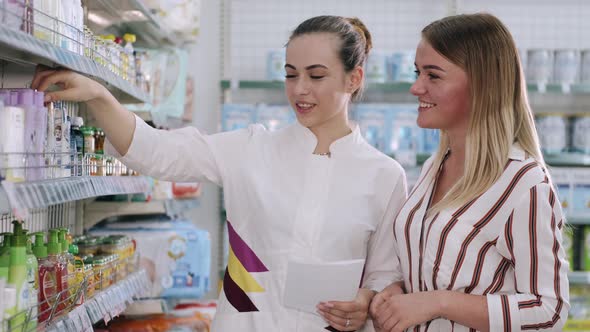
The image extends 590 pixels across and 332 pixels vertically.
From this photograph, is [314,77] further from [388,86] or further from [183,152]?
[388,86]

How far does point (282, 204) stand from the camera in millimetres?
2262

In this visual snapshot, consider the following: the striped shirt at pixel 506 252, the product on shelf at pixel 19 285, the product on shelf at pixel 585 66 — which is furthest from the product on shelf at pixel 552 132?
the product on shelf at pixel 19 285

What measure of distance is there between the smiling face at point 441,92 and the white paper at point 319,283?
0.44m

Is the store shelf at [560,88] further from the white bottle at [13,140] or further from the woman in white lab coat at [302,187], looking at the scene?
the white bottle at [13,140]

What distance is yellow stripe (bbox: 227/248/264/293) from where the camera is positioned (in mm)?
2248

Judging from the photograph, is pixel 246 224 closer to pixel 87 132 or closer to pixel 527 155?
pixel 87 132

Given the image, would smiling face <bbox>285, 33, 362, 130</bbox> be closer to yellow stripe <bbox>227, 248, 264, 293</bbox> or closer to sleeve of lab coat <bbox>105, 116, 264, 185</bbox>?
sleeve of lab coat <bbox>105, 116, 264, 185</bbox>

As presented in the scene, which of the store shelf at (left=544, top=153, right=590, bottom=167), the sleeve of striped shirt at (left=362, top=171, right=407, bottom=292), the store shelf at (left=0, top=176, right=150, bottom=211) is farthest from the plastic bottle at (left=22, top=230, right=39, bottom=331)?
the store shelf at (left=544, top=153, right=590, bottom=167)

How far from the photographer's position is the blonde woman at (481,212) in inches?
72.7

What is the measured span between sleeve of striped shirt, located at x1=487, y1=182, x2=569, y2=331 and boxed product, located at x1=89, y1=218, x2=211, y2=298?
1.95 meters

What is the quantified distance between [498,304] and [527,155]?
0.39 meters

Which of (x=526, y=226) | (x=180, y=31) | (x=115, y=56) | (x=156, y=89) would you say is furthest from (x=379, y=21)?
(x=526, y=226)

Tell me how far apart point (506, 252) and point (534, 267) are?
9 centimetres

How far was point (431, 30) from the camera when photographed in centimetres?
209
